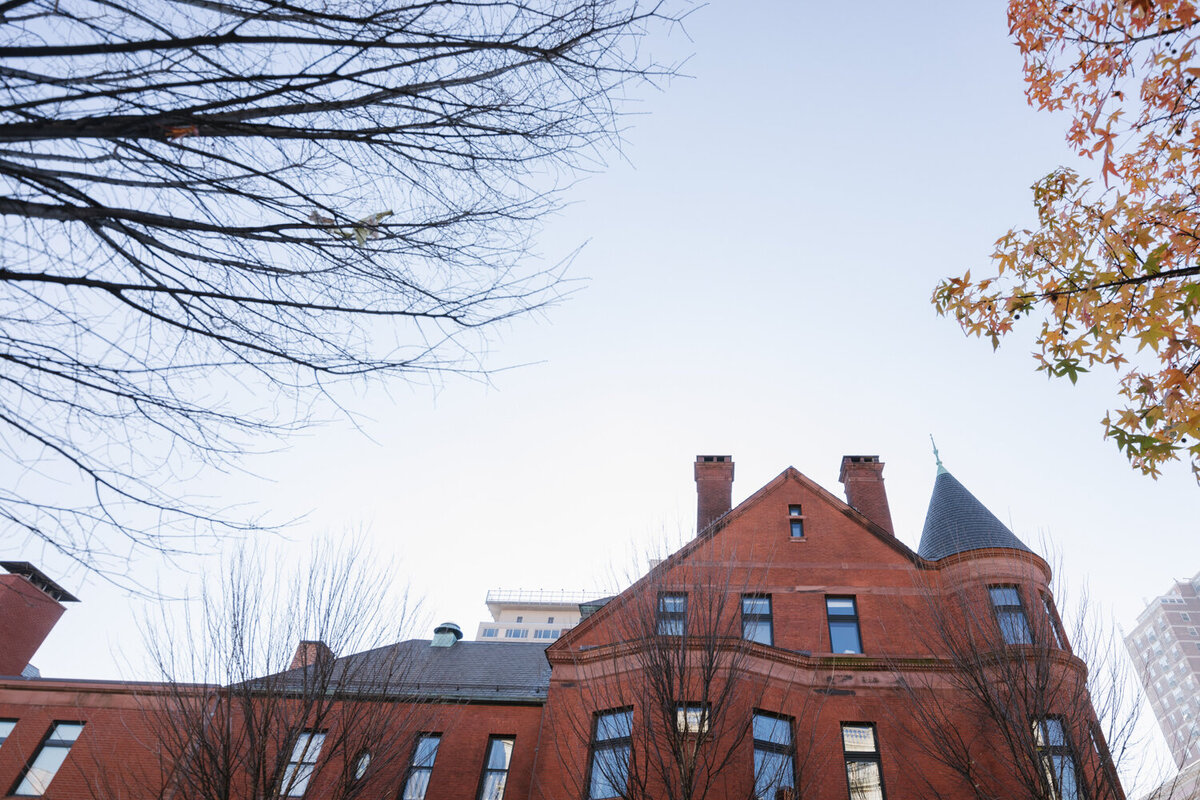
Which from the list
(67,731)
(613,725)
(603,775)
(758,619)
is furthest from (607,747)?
(67,731)

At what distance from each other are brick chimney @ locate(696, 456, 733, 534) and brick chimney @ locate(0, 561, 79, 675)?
22.1m

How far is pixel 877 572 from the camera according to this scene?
58.5ft

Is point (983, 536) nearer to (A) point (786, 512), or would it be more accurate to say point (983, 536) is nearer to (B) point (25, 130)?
(A) point (786, 512)

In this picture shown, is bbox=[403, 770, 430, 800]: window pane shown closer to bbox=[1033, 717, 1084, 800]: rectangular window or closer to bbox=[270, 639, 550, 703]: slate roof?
bbox=[270, 639, 550, 703]: slate roof

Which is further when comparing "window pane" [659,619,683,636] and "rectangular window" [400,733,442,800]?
"rectangular window" [400,733,442,800]

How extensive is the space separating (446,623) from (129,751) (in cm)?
906

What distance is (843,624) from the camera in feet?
56.4

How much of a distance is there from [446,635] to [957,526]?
1590cm

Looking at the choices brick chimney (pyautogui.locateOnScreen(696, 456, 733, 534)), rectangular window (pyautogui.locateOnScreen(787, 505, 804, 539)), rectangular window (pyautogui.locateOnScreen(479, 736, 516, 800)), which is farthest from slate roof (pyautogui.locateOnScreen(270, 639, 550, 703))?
rectangular window (pyautogui.locateOnScreen(787, 505, 804, 539))

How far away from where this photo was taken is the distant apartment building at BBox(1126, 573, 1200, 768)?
384 ft

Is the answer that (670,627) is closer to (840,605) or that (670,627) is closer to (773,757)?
(773,757)

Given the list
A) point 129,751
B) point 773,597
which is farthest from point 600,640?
point 129,751

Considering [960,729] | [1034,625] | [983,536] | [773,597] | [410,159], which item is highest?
[983,536]

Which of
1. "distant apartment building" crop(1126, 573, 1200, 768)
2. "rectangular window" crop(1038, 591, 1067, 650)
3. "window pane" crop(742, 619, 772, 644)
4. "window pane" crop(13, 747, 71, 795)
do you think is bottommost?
"window pane" crop(13, 747, 71, 795)
